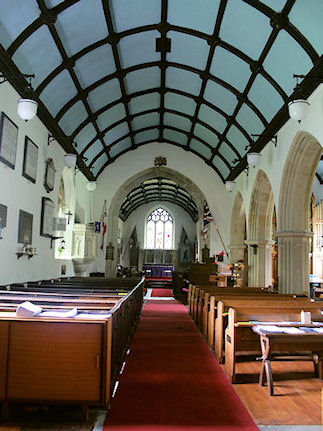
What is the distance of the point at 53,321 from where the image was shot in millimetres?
2787

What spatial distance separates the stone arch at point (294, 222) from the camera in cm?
783

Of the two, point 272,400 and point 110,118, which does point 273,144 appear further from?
point 272,400

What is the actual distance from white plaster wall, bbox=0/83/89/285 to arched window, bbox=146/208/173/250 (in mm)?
15641

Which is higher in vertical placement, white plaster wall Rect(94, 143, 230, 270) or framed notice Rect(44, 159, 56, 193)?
white plaster wall Rect(94, 143, 230, 270)

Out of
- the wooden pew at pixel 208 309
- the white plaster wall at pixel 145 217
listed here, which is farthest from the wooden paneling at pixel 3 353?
the white plaster wall at pixel 145 217

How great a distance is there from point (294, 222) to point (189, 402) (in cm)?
571

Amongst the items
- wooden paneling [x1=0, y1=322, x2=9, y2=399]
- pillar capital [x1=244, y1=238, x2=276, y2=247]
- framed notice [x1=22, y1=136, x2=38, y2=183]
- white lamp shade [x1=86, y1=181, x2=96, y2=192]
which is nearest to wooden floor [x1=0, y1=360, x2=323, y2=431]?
wooden paneling [x1=0, y1=322, x2=9, y2=399]

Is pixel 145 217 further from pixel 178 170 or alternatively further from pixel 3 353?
pixel 3 353

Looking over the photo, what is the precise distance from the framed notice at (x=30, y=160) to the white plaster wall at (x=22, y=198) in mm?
107

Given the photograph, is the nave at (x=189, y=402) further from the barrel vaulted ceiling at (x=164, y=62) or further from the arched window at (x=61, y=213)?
the arched window at (x=61, y=213)

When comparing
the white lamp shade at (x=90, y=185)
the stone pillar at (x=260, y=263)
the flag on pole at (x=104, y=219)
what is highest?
the white lamp shade at (x=90, y=185)

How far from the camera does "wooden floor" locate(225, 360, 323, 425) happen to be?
301 centimetres

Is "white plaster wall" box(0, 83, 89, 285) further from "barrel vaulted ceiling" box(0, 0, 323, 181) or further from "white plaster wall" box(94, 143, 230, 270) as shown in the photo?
"white plaster wall" box(94, 143, 230, 270)

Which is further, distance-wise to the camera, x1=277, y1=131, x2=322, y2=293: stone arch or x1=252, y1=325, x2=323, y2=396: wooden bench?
x1=277, y1=131, x2=322, y2=293: stone arch
